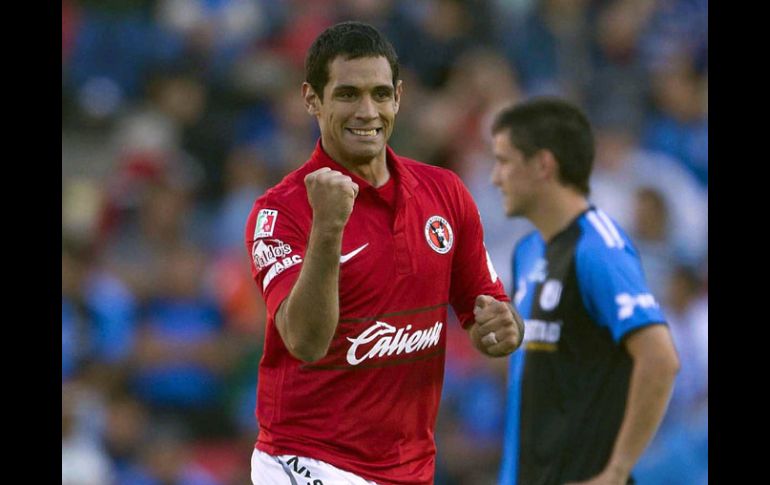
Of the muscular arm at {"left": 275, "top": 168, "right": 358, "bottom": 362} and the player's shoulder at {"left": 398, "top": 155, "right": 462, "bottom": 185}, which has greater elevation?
the player's shoulder at {"left": 398, "top": 155, "right": 462, "bottom": 185}

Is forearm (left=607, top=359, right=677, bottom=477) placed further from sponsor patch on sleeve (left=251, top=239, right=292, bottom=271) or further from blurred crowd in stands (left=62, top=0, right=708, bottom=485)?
blurred crowd in stands (left=62, top=0, right=708, bottom=485)

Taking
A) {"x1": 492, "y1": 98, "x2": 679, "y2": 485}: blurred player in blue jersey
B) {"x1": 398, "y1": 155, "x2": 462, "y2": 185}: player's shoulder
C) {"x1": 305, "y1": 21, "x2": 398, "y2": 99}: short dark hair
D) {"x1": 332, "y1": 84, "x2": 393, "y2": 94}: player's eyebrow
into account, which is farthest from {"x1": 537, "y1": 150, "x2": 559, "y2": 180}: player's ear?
{"x1": 332, "y1": 84, "x2": 393, "y2": 94}: player's eyebrow

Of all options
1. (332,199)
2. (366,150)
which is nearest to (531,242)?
(366,150)

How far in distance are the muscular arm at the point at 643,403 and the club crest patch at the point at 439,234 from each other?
1297 mm

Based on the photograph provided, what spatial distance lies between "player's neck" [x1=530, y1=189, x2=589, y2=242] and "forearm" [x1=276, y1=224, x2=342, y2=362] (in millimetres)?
2170

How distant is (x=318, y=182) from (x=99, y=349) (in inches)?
212

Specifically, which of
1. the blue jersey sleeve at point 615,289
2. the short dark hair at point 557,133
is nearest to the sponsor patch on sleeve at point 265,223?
the blue jersey sleeve at point 615,289

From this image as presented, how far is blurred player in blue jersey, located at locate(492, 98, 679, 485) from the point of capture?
5.17 meters

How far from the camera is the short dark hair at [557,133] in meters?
5.92

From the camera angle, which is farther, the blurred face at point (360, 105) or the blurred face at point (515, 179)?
the blurred face at point (515, 179)

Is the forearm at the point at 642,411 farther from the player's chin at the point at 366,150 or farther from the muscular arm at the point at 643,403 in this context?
the player's chin at the point at 366,150

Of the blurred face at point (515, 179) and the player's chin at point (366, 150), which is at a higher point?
the blurred face at point (515, 179)

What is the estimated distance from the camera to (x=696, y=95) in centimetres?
1076

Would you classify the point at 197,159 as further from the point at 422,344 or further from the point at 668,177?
the point at 422,344
